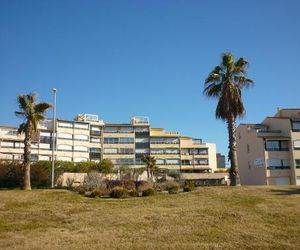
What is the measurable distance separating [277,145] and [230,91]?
2716 centimetres

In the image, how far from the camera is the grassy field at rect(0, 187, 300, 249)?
720 inches

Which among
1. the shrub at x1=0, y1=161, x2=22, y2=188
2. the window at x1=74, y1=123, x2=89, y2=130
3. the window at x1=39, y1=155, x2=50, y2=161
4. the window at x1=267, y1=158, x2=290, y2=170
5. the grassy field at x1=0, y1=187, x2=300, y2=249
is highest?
the window at x1=74, y1=123, x2=89, y2=130

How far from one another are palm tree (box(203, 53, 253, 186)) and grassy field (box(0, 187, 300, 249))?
410 inches

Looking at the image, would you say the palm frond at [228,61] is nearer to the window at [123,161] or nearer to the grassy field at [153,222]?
the grassy field at [153,222]

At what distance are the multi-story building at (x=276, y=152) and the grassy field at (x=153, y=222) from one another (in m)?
33.5

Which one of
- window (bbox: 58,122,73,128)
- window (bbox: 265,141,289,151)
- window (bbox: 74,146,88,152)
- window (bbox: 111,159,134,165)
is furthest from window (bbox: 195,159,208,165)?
window (bbox: 265,141,289,151)

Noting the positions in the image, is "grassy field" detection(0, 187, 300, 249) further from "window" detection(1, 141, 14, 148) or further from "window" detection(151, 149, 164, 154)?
"window" detection(151, 149, 164, 154)

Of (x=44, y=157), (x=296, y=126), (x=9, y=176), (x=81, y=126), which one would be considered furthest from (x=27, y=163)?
(x=81, y=126)

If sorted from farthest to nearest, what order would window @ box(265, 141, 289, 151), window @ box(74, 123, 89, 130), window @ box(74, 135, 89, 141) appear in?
→ window @ box(74, 123, 89, 130), window @ box(74, 135, 89, 141), window @ box(265, 141, 289, 151)

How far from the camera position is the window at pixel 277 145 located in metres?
65.4

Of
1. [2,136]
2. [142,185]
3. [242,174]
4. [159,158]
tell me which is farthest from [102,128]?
[142,185]

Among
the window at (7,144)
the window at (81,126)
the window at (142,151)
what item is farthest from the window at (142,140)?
the window at (7,144)

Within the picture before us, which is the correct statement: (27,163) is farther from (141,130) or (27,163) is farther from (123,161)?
(141,130)

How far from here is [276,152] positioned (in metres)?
65.6
